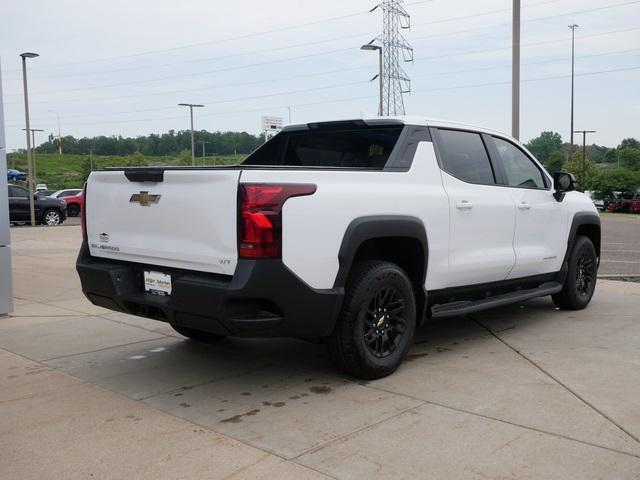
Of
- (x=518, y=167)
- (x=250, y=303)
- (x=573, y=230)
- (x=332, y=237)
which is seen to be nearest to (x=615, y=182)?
(x=573, y=230)

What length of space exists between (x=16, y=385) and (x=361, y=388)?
7.79 feet

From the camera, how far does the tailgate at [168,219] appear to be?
3.86m

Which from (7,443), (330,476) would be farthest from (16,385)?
(330,476)

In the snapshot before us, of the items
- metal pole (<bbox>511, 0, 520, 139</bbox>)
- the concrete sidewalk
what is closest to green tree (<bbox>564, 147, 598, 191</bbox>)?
metal pole (<bbox>511, 0, 520, 139</bbox>)

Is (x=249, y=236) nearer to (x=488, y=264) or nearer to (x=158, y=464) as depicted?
(x=158, y=464)

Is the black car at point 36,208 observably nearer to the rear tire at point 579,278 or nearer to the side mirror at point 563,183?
the rear tire at point 579,278

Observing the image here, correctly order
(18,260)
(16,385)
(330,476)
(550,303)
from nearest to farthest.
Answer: (330,476)
(16,385)
(550,303)
(18,260)

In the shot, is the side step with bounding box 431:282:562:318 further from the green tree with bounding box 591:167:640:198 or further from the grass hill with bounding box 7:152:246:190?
the grass hill with bounding box 7:152:246:190

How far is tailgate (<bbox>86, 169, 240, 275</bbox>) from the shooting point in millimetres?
3857

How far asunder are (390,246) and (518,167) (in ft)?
6.85

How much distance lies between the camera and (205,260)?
3955mm

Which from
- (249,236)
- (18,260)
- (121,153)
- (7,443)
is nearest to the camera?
(7,443)

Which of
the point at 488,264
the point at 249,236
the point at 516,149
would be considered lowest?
the point at 488,264

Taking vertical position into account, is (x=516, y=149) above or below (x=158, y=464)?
above
